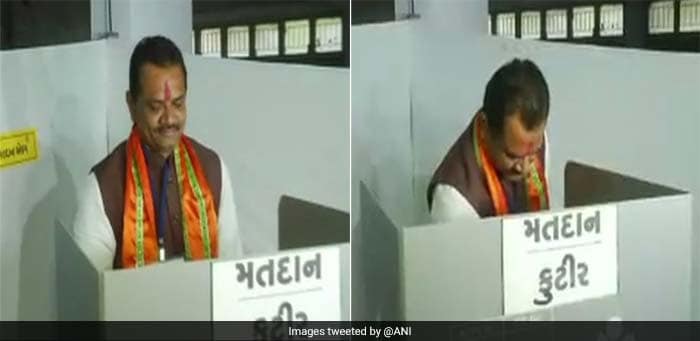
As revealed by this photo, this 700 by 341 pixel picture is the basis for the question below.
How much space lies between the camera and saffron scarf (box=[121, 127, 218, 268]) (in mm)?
2209

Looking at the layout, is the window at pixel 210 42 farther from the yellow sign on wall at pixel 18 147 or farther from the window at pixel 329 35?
the yellow sign on wall at pixel 18 147

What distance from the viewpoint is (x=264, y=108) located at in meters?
2.33

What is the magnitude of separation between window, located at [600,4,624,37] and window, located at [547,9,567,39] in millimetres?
93

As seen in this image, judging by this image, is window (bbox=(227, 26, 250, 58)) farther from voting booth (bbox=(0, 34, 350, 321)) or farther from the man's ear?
the man's ear

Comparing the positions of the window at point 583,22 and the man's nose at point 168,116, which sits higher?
the window at point 583,22

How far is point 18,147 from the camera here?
211cm

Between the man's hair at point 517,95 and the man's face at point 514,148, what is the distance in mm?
12

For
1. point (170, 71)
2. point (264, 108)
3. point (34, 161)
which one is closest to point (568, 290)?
point (264, 108)

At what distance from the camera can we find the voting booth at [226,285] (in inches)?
85.9

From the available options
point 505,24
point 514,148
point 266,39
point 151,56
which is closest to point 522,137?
point 514,148

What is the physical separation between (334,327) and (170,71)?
0.63 metres

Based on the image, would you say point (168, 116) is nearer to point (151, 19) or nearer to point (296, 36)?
point (151, 19)

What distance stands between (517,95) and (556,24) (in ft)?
0.62

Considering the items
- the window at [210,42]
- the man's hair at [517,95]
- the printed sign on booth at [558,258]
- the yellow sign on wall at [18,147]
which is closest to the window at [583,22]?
the man's hair at [517,95]
